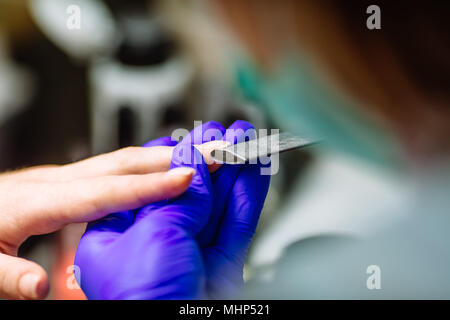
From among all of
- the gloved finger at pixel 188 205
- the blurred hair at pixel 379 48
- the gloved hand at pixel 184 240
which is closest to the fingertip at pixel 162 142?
the gloved hand at pixel 184 240

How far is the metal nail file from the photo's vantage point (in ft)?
1.64

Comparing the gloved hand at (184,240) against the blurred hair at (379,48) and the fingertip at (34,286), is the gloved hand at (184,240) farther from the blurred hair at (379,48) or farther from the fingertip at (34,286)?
the blurred hair at (379,48)

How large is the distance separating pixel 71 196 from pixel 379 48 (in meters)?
0.66

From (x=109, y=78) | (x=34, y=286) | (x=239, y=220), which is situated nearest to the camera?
(x=34, y=286)

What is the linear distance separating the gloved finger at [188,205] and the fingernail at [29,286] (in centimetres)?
16

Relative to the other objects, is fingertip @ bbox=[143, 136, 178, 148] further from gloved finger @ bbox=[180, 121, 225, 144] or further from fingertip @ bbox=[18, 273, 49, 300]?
fingertip @ bbox=[18, 273, 49, 300]

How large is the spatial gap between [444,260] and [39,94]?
3.17 ft

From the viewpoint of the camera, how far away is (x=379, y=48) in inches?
26.0

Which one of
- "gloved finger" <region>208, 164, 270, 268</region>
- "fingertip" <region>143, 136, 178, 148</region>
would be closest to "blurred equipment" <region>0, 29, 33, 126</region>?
"fingertip" <region>143, 136, 178, 148</region>

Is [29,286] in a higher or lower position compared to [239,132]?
lower

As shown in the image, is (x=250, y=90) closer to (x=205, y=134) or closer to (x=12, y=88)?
(x=205, y=134)

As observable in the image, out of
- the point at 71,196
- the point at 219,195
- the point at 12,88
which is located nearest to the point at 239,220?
the point at 219,195

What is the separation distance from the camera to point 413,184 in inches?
27.8

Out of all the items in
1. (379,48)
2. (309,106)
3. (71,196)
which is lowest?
(71,196)
